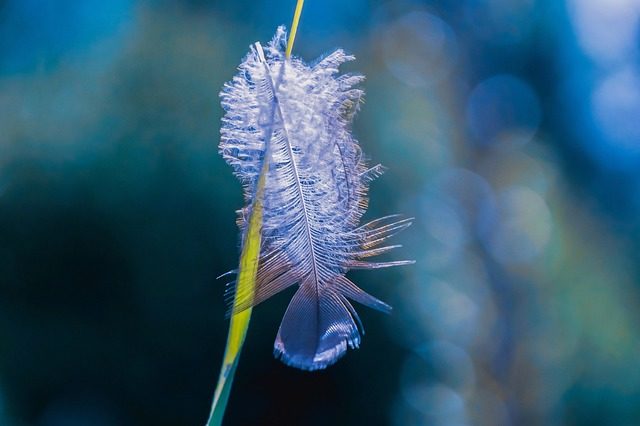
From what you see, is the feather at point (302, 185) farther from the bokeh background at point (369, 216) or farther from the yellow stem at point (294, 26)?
the bokeh background at point (369, 216)

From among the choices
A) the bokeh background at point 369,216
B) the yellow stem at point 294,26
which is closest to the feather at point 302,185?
the yellow stem at point 294,26

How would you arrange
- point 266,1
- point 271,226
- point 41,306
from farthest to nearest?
point 266,1
point 41,306
point 271,226

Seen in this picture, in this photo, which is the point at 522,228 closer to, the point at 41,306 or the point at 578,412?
the point at 578,412

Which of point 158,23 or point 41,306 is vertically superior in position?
point 158,23

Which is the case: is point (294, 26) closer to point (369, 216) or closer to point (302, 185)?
point (302, 185)

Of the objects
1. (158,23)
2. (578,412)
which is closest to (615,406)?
(578,412)

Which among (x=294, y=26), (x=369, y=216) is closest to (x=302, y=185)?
(x=294, y=26)
